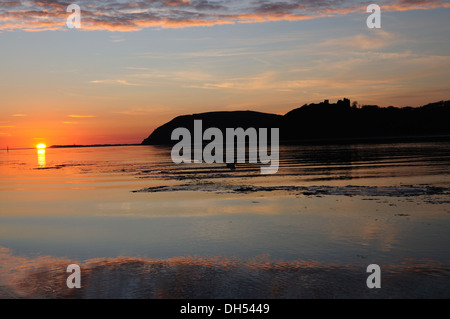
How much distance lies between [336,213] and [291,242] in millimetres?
5758

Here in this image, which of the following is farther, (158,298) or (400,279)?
(400,279)

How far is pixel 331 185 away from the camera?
3069 centimetres

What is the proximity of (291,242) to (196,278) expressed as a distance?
4718 mm
